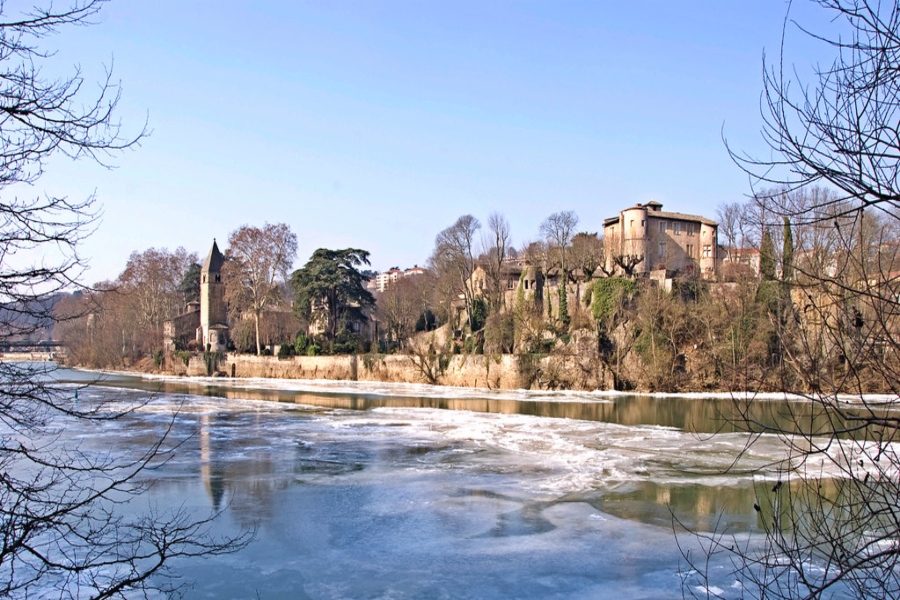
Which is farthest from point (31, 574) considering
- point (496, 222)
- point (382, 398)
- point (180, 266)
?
point (180, 266)

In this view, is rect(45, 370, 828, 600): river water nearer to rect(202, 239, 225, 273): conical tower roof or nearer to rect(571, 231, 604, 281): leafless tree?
rect(571, 231, 604, 281): leafless tree

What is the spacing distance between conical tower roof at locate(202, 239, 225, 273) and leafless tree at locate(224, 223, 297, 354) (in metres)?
10.8

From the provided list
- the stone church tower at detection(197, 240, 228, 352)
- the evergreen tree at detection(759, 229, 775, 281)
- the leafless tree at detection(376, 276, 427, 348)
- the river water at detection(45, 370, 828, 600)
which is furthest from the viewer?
the stone church tower at detection(197, 240, 228, 352)

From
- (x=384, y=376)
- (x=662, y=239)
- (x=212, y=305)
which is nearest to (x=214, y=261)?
(x=212, y=305)

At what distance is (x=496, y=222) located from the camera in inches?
1871

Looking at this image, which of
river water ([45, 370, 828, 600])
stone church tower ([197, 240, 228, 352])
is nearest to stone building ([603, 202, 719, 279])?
river water ([45, 370, 828, 600])

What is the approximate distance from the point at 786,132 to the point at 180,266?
74.0 metres

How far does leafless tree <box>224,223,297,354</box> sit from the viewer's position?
4538cm

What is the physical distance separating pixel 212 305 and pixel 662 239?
33914 millimetres

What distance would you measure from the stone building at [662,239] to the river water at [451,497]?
23.3 metres

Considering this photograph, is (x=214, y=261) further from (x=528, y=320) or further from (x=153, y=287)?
(x=528, y=320)

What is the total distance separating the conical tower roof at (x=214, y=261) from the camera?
2221 inches

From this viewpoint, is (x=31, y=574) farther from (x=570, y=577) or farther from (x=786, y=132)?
(x=786, y=132)

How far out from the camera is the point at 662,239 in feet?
151
